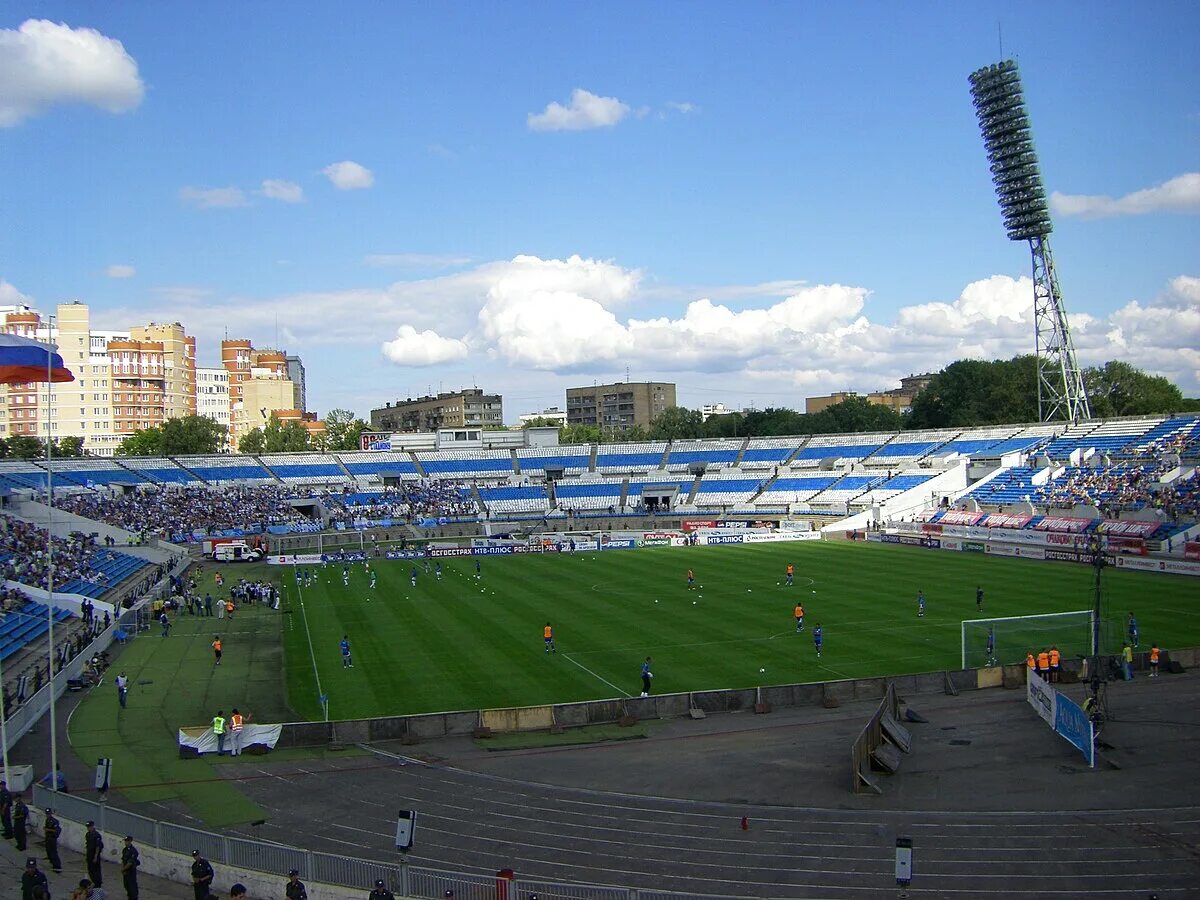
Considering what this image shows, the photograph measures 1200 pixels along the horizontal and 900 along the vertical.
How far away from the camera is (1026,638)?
1356 inches

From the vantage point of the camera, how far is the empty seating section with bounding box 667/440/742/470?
348 feet

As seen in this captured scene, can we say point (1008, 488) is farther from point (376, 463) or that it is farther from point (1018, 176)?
point (376, 463)

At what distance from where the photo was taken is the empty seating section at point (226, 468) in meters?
93.9

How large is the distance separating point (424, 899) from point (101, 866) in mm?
6584

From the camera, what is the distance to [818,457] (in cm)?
10069

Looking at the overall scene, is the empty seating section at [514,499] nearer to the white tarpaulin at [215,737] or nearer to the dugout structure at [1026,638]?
the dugout structure at [1026,638]

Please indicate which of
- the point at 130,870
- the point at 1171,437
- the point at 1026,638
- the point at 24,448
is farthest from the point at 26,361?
the point at 24,448

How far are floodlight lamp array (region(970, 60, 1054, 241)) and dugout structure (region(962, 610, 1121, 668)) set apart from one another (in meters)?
56.1

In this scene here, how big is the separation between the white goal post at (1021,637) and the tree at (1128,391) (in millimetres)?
85205

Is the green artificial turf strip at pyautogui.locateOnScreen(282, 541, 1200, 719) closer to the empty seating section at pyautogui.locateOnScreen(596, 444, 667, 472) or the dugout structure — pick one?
the dugout structure

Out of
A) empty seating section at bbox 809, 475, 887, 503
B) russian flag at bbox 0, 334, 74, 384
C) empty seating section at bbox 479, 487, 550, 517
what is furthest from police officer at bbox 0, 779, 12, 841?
empty seating section at bbox 809, 475, 887, 503

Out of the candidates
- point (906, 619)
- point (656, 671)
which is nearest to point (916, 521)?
point (906, 619)

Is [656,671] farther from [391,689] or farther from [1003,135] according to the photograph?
[1003,135]

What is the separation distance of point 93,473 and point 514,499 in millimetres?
37674
